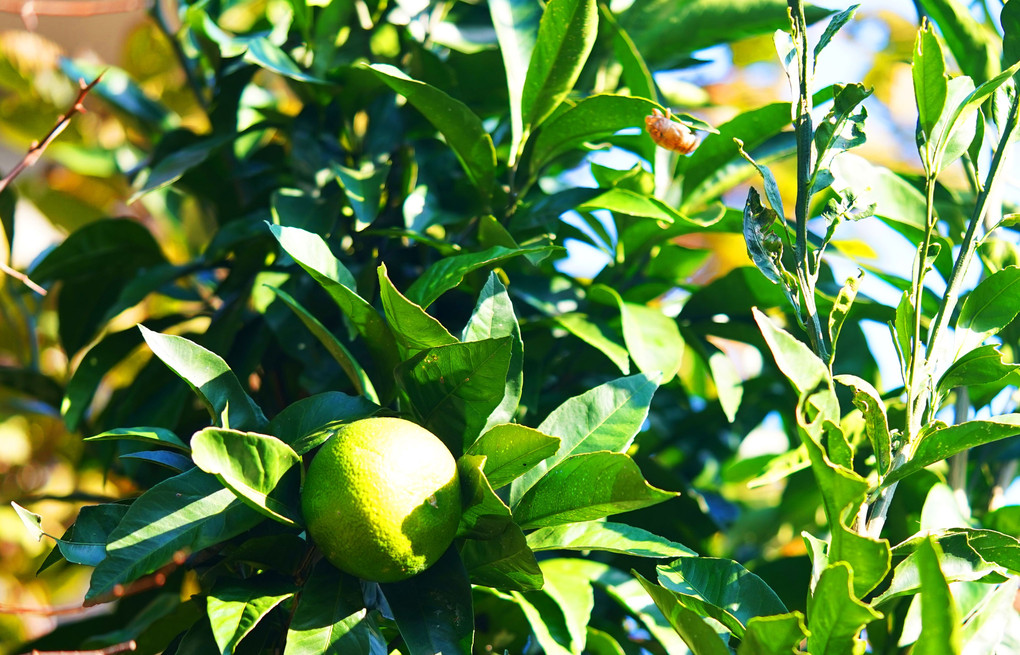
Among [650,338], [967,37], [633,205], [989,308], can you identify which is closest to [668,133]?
[633,205]

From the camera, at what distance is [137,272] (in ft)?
3.69

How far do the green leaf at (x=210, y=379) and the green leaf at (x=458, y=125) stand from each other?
28cm

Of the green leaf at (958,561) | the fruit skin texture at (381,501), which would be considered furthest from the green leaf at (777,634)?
the fruit skin texture at (381,501)

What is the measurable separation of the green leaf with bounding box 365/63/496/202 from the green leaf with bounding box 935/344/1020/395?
16.9 inches

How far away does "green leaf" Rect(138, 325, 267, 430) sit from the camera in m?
0.61

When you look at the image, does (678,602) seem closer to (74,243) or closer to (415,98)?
(415,98)

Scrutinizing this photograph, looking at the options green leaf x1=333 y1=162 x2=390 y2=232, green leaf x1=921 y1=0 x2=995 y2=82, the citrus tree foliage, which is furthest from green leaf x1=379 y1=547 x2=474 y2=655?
green leaf x1=921 y1=0 x2=995 y2=82

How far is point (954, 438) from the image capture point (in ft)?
1.97

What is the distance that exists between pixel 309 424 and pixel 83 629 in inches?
19.4

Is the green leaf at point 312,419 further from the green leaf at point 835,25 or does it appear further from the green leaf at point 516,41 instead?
the green leaf at point 835,25

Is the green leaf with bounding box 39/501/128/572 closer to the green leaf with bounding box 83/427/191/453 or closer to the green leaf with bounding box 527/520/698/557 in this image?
the green leaf with bounding box 83/427/191/453

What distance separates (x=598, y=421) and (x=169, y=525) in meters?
0.31

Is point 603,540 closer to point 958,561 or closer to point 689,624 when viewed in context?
point 689,624

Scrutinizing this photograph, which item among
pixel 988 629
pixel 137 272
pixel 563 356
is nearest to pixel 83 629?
pixel 137 272
